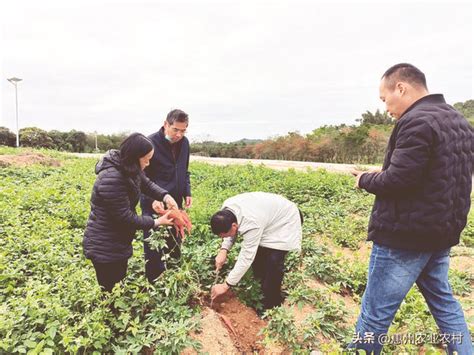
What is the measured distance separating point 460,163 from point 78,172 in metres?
9.88

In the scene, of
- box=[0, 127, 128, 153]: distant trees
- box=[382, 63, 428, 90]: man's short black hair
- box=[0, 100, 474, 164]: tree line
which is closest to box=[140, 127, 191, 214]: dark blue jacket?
box=[382, 63, 428, 90]: man's short black hair

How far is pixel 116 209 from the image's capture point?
7.88 feet

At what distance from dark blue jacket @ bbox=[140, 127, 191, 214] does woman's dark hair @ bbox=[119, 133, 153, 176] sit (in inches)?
33.0

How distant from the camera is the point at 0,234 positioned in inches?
169

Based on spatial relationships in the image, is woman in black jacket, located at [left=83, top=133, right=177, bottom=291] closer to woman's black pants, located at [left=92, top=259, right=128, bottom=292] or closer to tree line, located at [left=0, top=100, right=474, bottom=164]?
woman's black pants, located at [left=92, top=259, right=128, bottom=292]

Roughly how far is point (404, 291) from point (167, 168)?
2206mm

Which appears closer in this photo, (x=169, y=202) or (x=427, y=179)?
(x=427, y=179)

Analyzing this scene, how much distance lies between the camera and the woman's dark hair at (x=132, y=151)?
7.82 ft

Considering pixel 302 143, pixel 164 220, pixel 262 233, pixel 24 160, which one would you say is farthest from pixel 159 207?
pixel 302 143

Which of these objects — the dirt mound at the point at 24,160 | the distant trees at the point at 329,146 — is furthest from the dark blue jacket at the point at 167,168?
the distant trees at the point at 329,146

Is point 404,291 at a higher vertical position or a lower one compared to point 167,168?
lower

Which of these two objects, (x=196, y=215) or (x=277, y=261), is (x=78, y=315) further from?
(x=196, y=215)

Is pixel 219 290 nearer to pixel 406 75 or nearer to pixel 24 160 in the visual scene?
pixel 406 75

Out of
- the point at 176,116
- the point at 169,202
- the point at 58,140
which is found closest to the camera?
the point at 169,202
